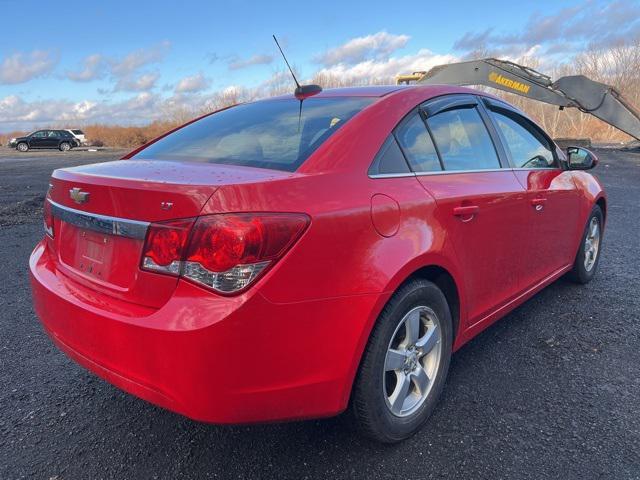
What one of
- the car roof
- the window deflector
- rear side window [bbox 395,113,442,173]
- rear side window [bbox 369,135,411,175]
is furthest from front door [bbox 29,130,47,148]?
rear side window [bbox 369,135,411,175]

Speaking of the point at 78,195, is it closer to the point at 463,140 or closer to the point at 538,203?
the point at 463,140

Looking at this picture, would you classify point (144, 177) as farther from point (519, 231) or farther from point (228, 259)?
point (519, 231)

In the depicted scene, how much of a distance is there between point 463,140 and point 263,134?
1.18 metres

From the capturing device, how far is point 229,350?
1635mm

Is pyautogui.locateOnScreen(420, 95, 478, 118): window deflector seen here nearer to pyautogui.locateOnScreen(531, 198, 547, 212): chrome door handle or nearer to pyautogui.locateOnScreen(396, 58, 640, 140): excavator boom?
pyautogui.locateOnScreen(531, 198, 547, 212): chrome door handle

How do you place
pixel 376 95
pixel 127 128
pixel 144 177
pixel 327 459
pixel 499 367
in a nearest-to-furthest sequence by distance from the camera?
pixel 144 177 → pixel 327 459 → pixel 376 95 → pixel 499 367 → pixel 127 128

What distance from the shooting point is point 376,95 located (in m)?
2.57

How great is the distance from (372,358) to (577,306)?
8.62 ft

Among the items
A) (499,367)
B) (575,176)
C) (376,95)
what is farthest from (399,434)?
(575,176)

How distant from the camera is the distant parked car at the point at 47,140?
116ft

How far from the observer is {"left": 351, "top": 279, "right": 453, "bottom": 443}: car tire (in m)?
2.02

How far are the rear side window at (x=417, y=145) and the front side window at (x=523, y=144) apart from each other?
87 centimetres

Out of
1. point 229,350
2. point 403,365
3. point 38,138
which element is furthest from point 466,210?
point 38,138

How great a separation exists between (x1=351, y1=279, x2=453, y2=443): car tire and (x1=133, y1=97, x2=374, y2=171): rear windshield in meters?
0.77
